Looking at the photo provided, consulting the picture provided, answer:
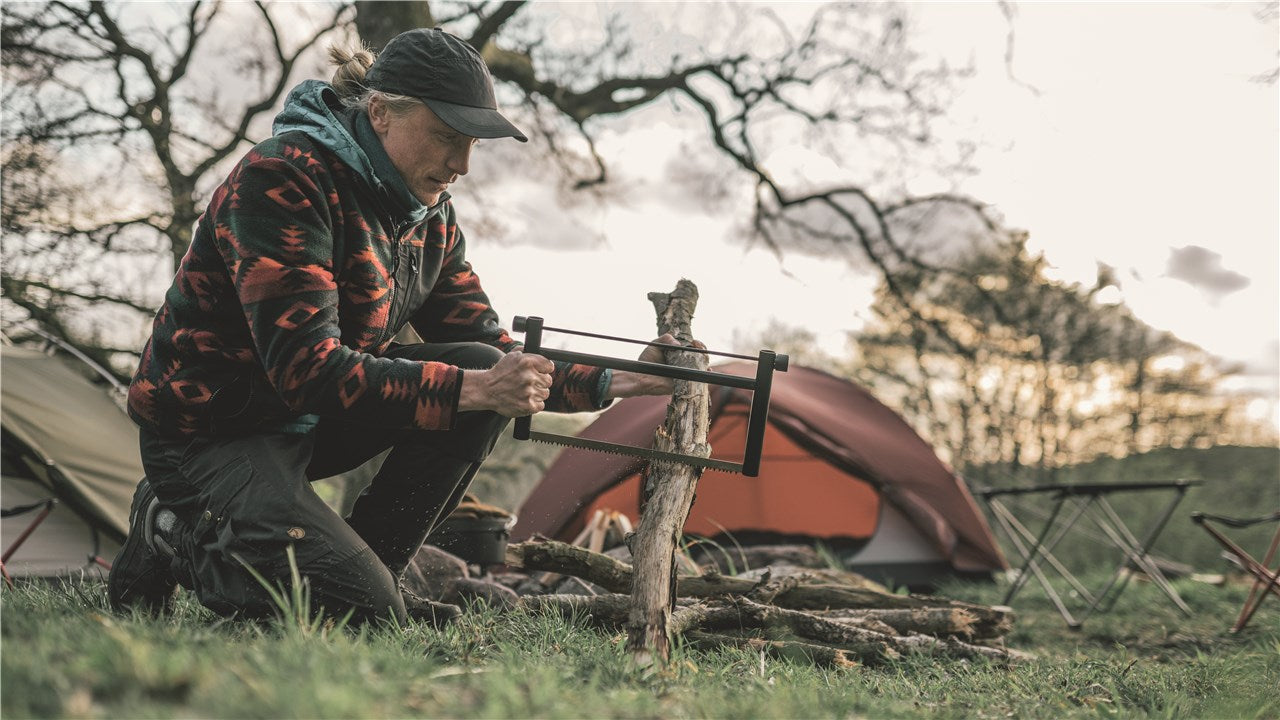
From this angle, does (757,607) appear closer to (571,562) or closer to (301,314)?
(571,562)

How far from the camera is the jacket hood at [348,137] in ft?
7.88

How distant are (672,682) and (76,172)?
6.75 m

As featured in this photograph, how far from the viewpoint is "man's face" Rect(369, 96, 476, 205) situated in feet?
7.97

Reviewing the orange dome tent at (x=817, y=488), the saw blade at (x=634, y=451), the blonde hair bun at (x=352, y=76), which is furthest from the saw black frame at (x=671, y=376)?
the orange dome tent at (x=817, y=488)

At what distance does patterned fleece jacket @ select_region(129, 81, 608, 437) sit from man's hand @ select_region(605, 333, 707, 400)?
5 cm

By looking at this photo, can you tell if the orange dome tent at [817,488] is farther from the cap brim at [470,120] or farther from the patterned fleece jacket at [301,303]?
the cap brim at [470,120]

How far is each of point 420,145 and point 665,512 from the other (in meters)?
1.22

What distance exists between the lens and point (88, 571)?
14.8 feet

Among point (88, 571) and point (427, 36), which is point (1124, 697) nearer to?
point (427, 36)

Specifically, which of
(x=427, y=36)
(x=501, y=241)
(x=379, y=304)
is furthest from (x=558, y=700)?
(x=501, y=241)

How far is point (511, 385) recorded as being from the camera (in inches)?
86.4

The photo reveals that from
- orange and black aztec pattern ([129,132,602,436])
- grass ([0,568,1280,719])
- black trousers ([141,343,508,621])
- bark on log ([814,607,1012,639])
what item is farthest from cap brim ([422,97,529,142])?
bark on log ([814,607,1012,639])

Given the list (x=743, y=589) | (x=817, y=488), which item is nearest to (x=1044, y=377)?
(x=817, y=488)

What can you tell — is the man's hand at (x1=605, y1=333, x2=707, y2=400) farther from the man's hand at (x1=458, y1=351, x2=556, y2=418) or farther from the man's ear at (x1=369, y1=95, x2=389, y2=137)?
the man's ear at (x1=369, y1=95, x2=389, y2=137)
